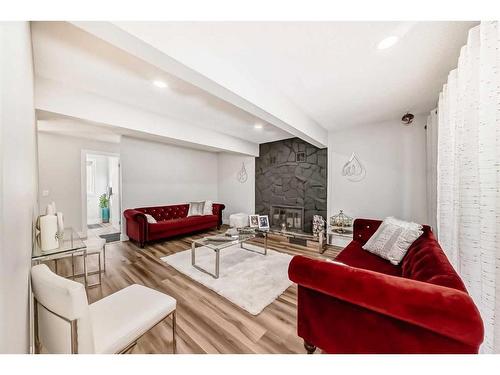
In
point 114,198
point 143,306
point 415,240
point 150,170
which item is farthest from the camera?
point 114,198

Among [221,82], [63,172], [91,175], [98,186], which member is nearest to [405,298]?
[221,82]

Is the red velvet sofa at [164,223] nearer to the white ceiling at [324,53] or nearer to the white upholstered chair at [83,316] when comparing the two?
the white upholstered chair at [83,316]

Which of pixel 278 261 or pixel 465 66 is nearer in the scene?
pixel 465 66

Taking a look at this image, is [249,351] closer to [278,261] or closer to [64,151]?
[278,261]

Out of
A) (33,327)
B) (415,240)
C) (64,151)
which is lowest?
(33,327)

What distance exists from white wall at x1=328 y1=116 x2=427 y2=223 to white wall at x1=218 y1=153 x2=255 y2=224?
7.32 ft

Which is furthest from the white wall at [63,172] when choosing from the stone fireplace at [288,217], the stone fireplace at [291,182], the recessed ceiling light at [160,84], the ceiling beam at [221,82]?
the stone fireplace at [288,217]

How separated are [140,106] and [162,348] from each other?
112 inches

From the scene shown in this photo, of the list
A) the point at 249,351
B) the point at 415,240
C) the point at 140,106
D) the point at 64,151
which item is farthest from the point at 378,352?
the point at 64,151

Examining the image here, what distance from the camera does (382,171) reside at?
10.7 ft

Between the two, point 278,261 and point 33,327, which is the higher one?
point 33,327

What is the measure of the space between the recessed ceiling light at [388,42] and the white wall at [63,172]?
17.5ft

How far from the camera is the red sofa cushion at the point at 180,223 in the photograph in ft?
11.7

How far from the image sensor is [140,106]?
2666 millimetres
